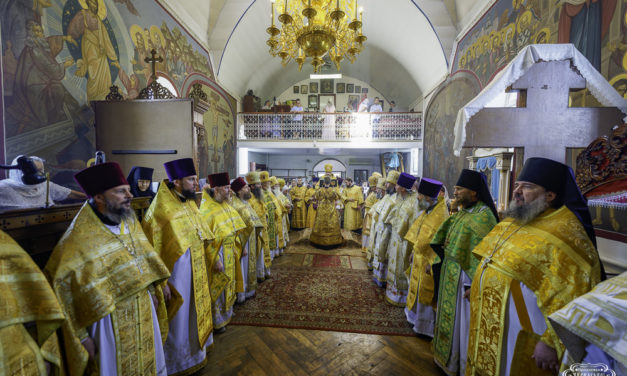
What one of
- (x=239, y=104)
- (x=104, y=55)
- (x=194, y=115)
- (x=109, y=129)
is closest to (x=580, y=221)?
(x=194, y=115)

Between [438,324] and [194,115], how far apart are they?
4033 millimetres

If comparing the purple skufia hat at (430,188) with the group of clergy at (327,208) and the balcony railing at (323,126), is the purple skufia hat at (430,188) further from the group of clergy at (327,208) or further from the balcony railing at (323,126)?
the balcony railing at (323,126)

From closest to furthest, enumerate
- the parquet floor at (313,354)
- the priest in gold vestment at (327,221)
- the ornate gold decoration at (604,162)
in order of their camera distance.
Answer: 1. the ornate gold decoration at (604,162)
2. the parquet floor at (313,354)
3. the priest in gold vestment at (327,221)

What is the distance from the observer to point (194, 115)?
3613 mm

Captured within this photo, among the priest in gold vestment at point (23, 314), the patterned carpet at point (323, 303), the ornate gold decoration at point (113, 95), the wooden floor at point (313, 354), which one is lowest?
the patterned carpet at point (323, 303)

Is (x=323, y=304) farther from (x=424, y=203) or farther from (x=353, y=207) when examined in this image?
(x=353, y=207)

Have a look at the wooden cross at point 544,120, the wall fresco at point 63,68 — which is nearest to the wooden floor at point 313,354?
the wooden cross at point 544,120

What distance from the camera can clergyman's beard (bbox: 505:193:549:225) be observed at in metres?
1.54

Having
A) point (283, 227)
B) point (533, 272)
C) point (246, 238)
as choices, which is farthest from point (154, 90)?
point (533, 272)

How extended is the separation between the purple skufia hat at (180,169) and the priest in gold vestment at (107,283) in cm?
68

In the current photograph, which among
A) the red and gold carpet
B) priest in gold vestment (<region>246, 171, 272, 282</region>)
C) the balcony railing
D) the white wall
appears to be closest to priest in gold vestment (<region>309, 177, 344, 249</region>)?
the red and gold carpet

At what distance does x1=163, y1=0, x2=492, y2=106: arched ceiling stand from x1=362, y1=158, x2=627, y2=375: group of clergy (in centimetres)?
661

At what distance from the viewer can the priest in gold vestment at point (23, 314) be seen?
37.5 inches

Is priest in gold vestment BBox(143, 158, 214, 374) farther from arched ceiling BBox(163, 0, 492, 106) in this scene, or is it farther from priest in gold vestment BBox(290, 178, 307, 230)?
priest in gold vestment BBox(290, 178, 307, 230)
